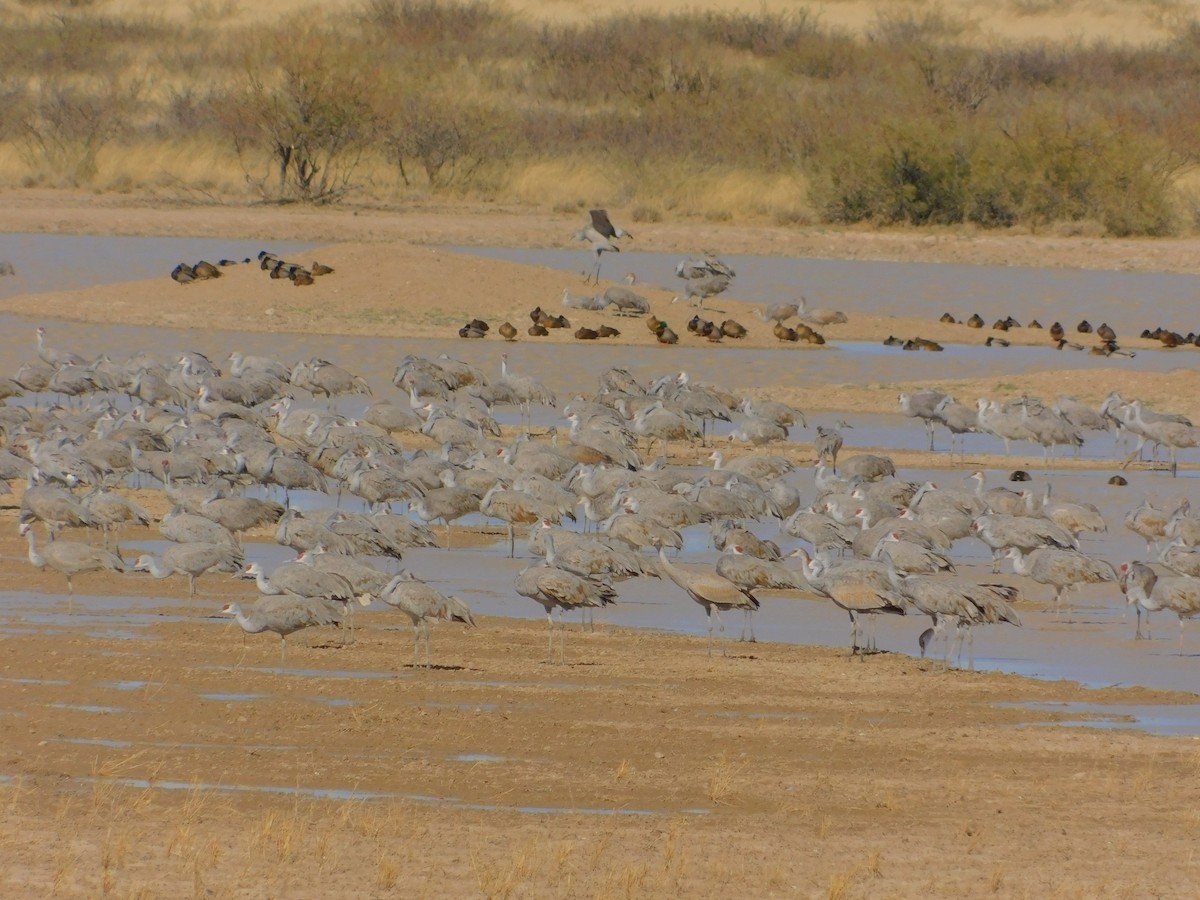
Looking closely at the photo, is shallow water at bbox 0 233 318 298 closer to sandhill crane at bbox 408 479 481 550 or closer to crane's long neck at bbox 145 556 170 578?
sandhill crane at bbox 408 479 481 550

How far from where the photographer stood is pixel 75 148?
56625mm

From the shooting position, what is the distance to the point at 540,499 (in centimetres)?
1791

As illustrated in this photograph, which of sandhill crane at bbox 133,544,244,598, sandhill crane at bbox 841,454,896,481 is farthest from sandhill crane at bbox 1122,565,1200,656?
sandhill crane at bbox 133,544,244,598

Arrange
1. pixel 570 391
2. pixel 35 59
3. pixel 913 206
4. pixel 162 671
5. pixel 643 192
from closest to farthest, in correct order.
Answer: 1. pixel 162 671
2. pixel 570 391
3. pixel 913 206
4. pixel 643 192
5. pixel 35 59

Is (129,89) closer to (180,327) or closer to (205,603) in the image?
(180,327)

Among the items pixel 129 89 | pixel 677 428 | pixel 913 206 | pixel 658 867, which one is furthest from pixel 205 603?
pixel 129 89

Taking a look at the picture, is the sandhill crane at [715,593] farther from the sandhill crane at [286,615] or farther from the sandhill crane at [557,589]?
the sandhill crane at [286,615]

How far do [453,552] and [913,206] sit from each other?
32.3 m

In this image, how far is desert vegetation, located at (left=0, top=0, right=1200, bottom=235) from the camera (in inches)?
1907

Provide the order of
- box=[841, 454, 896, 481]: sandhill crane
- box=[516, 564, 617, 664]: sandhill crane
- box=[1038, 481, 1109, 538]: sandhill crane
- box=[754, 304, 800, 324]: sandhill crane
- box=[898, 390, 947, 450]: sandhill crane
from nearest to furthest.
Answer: box=[516, 564, 617, 664]: sandhill crane, box=[1038, 481, 1109, 538]: sandhill crane, box=[841, 454, 896, 481]: sandhill crane, box=[898, 390, 947, 450]: sandhill crane, box=[754, 304, 800, 324]: sandhill crane

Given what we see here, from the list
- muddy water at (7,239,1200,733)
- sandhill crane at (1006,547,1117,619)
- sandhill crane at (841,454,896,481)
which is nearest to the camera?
muddy water at (7,239,1200,733)

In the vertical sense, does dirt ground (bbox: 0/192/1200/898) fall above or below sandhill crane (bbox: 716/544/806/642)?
above

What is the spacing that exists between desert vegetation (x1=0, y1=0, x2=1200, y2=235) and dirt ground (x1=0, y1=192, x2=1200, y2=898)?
115 ft

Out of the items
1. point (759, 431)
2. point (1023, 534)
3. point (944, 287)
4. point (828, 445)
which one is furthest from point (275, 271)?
point (1023, 534)
